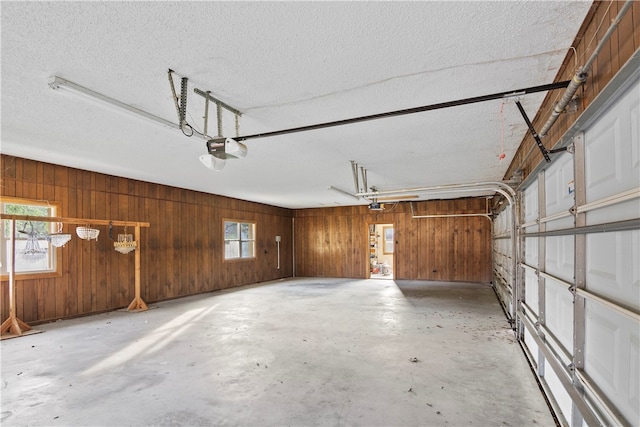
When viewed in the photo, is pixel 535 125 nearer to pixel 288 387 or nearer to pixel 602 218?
pixel 602 218

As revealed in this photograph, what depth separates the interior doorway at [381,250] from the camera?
40.0ft

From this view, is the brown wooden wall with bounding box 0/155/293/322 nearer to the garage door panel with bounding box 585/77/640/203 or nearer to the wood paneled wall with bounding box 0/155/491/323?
the wood paneled wall with bounding box 0/155/491/323

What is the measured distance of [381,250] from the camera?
1328 centimetres

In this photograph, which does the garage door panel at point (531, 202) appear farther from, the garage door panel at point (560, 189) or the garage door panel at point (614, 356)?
the garage door panel at point (614, 356)

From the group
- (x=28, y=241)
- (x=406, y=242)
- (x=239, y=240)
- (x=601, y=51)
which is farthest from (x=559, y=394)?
(x=239, y=240)

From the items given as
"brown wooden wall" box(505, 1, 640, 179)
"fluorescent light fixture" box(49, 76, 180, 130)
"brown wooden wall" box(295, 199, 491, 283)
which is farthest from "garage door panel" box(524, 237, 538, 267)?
"brown wooden wall" box(295, 199, 491, 283)

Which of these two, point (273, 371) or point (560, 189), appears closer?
point (560, 189)

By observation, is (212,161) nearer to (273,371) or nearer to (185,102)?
(185,102)

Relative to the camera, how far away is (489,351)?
3.59 metres

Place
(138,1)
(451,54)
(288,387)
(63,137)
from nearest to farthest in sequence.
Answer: (138,1) < (451,54) < (288,387) < (63,137)

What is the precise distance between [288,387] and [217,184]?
493 centimetres

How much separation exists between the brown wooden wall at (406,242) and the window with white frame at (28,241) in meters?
7.44

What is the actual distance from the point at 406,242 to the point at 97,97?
29.0ft

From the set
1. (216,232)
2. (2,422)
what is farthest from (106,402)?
(216,232)
